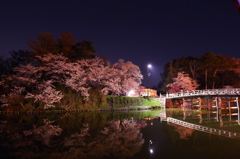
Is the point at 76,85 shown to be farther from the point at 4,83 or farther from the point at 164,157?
the point at 164,157

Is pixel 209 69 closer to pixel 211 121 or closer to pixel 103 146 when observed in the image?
pixel 211 121

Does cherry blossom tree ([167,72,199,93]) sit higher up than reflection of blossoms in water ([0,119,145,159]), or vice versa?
cherry blossom tree ([167,72,199,93])

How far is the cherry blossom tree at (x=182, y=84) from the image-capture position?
4181 centimetres

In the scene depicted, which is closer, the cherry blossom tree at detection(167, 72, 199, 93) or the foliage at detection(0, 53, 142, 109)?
the foliage at detection(0, 53, 142, 109)

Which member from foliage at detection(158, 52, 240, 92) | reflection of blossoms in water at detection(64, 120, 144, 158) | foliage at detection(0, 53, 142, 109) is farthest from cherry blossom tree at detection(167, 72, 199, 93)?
reflection of blossoms in water at detection(64, 120, 144, 158)

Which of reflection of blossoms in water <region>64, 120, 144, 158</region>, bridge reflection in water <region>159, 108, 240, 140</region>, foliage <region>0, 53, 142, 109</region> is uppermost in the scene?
foliage <region>0, 53, 142, 109</region>

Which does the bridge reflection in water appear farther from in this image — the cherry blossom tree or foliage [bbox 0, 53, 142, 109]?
the cherry blossom tree

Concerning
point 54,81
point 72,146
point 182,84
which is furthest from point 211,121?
point 182,84

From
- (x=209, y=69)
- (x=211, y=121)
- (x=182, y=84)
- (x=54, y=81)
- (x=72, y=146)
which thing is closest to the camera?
(x=72, y=146)

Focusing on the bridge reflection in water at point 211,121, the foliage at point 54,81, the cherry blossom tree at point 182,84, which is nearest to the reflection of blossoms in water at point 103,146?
the bridge reflection in water at point 211,121

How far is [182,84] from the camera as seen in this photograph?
138ft

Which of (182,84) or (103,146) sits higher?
(182,84)

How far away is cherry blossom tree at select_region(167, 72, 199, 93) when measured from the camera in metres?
41.8

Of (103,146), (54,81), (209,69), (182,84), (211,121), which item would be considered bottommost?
(211,121)
